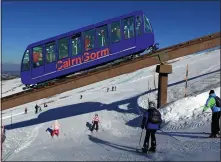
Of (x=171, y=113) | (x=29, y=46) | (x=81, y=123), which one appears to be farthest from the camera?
(x=81, y=123)

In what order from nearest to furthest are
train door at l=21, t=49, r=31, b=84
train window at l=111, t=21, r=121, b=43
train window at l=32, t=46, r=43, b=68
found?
1. train window at l=111, t=21, r=121, b=43
2. train window at l=32, t=46, r=43, b=68
3. train door at l=21, t=49, r=31, b=84

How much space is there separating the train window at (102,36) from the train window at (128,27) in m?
1.08

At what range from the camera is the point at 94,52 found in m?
15.4

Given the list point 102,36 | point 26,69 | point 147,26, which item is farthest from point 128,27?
point 26,69

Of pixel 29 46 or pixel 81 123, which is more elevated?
pixel 29 46

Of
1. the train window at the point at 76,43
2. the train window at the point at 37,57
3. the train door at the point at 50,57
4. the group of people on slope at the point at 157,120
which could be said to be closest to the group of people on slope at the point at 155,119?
the group of people on slope at the point at 157,120

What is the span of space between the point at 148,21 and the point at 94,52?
3569 mm

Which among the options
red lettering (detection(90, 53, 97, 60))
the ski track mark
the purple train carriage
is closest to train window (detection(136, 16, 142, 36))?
the purple train carriage

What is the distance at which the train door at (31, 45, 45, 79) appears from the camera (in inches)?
626

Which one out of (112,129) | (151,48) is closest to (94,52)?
(151,48)

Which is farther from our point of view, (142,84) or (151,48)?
(142,84)

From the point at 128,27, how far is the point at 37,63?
5521 mm

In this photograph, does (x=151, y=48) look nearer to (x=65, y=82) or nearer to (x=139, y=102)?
(x=65, y=82)

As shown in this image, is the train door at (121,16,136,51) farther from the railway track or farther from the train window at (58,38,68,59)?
the train window at (58,38,68,59)
